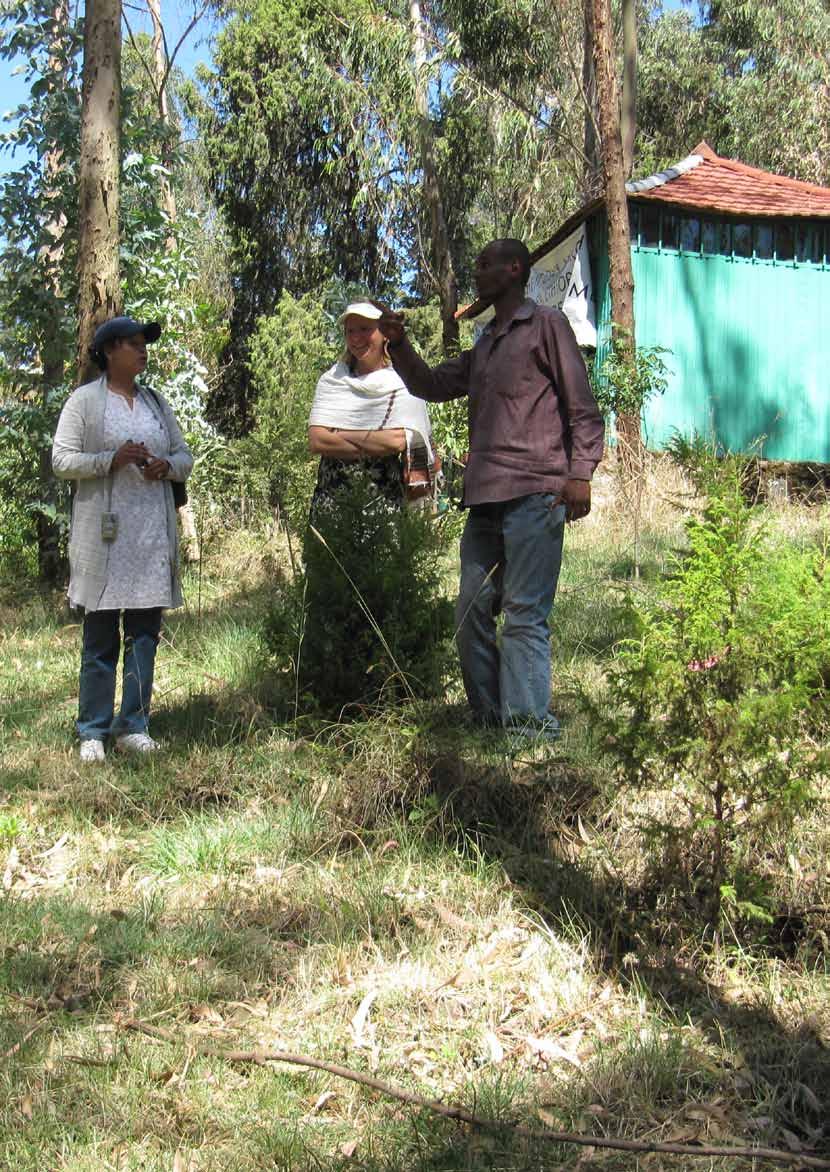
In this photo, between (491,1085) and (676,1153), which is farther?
(491,1085)

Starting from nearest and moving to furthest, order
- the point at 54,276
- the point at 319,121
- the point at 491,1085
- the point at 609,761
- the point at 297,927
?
1. the point at 491,1085
2. the point at 297,927
3. the point at 609,761
4. the point at 54,276
5. the point at 319,121

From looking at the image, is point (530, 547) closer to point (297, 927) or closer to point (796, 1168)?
point (297, 927)

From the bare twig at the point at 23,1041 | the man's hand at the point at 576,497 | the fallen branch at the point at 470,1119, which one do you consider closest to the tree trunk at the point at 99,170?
the man's hand at the point at 576,497

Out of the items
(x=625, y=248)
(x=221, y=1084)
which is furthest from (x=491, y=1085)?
(x=625, y=248)

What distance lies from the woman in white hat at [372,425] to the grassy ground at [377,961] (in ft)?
3.46

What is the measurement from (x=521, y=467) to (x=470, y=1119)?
2675 mm

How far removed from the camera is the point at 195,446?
12031 mm

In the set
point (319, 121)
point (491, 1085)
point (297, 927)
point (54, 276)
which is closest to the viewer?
point (491, 1085)

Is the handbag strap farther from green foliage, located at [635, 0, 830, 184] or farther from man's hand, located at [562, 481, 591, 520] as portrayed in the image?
green foliage, located at [635, 0, 830, 184]

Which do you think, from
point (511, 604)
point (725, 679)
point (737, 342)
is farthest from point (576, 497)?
point (737, 342)

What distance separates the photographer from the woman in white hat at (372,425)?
5.63 m

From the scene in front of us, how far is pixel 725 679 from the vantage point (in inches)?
137

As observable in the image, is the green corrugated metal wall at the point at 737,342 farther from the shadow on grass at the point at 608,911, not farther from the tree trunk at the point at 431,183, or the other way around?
the shadow on grass at the point at 608,911

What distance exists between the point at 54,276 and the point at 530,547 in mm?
6840
